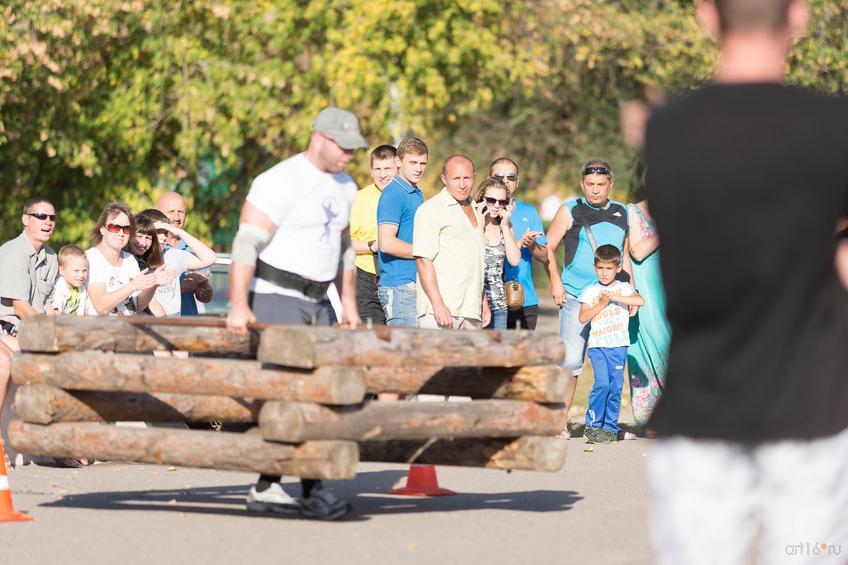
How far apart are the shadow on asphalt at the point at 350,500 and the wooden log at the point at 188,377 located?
83 centimetres

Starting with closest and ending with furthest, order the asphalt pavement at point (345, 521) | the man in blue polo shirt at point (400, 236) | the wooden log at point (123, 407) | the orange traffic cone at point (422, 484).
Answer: the asphalt pavement at point (345, 521) < the wooden log at point (123, 407) < the orange traffic cone at point (422, 484) < the man in blue polo shirt at point (400, 236)

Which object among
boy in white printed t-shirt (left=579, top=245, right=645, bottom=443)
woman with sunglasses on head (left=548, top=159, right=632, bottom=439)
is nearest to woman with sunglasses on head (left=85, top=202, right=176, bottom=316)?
woman with sunglasses on head (left=548, top=159, right=632, bottom=439)

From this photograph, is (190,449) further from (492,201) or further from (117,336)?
(492,201)

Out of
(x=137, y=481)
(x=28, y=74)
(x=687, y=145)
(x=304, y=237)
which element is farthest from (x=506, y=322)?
(x=28, y=74)

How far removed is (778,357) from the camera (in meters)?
3.58

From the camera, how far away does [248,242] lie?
26.6 ft

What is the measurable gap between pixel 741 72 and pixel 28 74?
1915cm

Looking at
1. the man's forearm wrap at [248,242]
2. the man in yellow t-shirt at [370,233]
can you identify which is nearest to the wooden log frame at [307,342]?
the man's forearm wrap at [248,242]

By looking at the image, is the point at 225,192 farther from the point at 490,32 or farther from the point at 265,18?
the point at 490,32

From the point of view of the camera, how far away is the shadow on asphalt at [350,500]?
873 centimetres

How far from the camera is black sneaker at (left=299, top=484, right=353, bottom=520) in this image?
828cm

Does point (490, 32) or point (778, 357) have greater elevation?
point (490, 32)

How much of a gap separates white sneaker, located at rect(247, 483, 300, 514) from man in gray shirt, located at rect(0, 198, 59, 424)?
3.12 metres

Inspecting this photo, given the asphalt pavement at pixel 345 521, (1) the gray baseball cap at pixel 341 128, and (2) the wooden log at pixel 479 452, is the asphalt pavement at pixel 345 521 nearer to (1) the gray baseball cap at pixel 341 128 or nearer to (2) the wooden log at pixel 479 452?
(2) the wooden log at pixel 479 452
